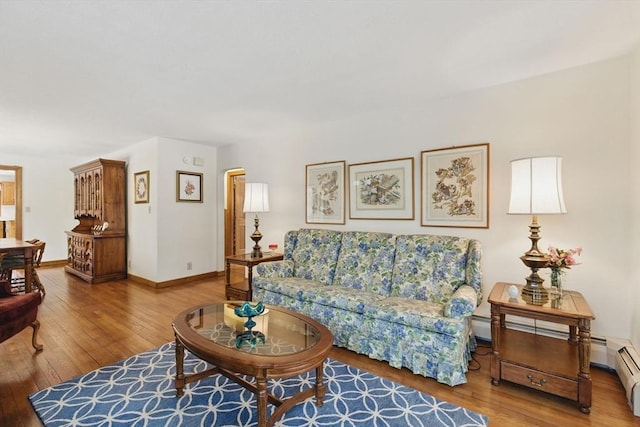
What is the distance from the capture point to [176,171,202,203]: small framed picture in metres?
4.98

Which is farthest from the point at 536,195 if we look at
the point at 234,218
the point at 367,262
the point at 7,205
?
the point at 7,205

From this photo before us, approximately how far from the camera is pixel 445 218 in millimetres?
3068

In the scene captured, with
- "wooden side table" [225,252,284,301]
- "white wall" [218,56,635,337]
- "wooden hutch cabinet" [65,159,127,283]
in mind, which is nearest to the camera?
"white wall" [218,56,635,337]

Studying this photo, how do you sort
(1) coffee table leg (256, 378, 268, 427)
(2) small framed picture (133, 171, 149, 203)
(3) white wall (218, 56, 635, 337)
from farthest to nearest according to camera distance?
(2) small framed picture (133, 171, 149, 203) < (3) white wall (218, 56, 635, 337) < (1) coffee table leg (256, 378, 268, 427)

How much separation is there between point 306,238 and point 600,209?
266 cm

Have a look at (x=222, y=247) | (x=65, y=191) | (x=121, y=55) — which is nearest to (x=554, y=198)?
(x=121, y=55)

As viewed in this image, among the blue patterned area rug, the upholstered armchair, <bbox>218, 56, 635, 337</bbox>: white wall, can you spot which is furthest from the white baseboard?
the upholstered armchair

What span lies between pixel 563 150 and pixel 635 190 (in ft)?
1.74

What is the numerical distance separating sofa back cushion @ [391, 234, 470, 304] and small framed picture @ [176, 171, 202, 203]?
359 centimetres

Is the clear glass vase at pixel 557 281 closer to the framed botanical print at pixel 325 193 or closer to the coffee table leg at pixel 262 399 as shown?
the coffee table leg at pixel 262 399

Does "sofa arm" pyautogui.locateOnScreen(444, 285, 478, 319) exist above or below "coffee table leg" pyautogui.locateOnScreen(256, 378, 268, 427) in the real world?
above


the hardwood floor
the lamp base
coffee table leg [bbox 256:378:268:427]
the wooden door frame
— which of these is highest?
the wooden door frame

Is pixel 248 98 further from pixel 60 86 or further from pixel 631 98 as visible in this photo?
pixel 631 98

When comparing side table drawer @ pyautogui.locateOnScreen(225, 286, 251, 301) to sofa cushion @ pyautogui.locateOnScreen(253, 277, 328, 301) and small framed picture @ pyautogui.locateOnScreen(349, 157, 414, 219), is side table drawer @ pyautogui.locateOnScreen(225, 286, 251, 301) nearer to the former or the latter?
sofa cushion @ pyautogui.locateOnScreen(253, 277, 328, 301)
